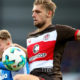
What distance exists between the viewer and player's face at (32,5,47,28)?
18.3 ft

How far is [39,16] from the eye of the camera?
18.3 feet

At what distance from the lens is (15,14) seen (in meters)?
19.1

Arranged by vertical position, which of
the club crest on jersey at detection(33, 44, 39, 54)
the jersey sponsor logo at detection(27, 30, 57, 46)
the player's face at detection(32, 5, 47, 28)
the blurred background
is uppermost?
the player's face at detection(32, 5, 47, 28)

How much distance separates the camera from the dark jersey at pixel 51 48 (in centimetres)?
535

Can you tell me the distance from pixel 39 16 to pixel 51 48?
0.51 meters

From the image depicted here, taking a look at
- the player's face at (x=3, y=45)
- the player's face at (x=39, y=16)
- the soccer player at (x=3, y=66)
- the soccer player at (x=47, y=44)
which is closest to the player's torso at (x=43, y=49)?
the soccer player at (x=47, y=44)

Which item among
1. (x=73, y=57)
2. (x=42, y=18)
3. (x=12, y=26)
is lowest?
(x=73, y=57)

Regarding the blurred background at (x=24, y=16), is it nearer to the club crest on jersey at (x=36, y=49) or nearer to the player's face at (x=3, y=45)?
the player's face at (x=3, y=45)

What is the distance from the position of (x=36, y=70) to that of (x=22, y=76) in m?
0.46

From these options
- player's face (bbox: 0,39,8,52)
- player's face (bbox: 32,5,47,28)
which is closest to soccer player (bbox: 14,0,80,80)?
player's face (bbox: 32,5,47,28)

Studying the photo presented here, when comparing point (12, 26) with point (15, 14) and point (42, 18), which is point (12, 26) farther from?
point (42, 18)

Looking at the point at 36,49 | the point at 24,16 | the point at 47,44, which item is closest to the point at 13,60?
the point at 36,49

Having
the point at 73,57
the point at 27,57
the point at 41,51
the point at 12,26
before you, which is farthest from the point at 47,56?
the point at 12,26

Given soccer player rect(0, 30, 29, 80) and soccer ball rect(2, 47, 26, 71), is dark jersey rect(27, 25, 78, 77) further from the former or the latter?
soccer player rect(0, 30, 29, 80)
